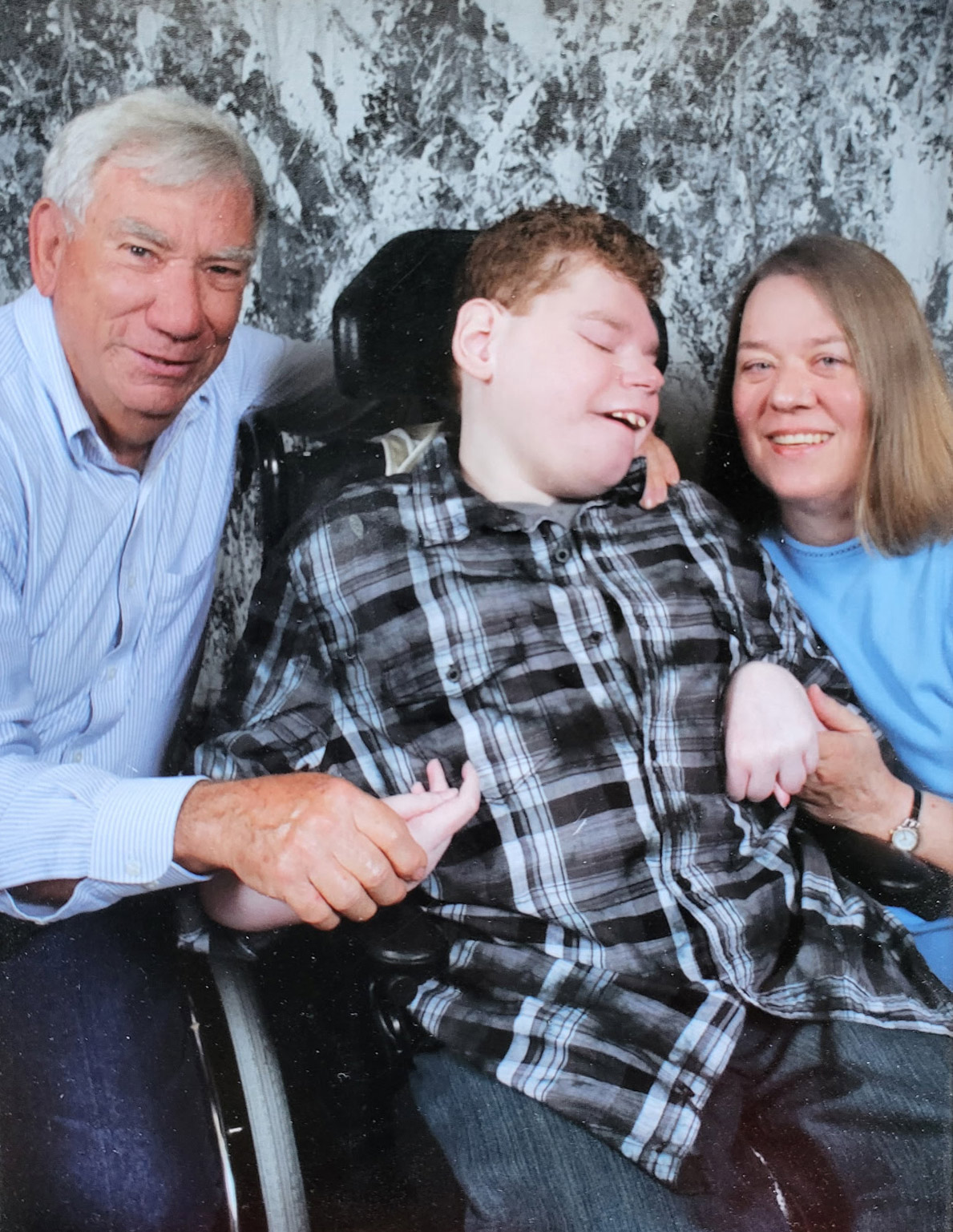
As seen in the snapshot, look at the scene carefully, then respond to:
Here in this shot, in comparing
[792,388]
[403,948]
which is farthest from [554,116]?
[403,948]

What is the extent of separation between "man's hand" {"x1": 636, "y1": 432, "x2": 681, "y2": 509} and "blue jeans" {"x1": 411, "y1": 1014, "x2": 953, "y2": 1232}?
0.60 metres

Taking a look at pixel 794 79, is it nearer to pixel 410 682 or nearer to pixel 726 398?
pixel 726 398

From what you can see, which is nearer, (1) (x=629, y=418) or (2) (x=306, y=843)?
(2) (x=306, y=843)

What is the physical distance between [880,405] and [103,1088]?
1.13 m

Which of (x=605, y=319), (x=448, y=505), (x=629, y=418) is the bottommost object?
(x=448, y=505)

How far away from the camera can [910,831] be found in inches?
47.1

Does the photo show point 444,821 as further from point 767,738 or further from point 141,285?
point 141,285

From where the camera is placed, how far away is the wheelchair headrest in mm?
1137

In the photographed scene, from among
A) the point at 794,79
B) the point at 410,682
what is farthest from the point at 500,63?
the point at 410,682

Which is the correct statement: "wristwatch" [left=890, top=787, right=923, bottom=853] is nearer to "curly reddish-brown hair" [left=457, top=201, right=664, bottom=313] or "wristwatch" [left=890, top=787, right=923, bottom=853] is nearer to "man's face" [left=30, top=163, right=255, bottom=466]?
"curly reddish-brown hair" [left=457, top=201, right=664, bottom=313]

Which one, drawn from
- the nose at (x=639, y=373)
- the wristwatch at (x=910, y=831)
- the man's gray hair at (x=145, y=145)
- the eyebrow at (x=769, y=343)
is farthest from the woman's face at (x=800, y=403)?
the man's gray hair at (x=145, y=145)

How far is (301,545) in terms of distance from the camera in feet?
3.75

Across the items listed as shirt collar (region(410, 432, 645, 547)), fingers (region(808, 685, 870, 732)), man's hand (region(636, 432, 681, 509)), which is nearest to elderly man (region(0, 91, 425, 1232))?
shirt collar (region(410, 432, 645, 547))

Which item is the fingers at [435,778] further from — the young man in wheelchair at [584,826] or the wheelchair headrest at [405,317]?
the wheelchair headrest at [405,317]
